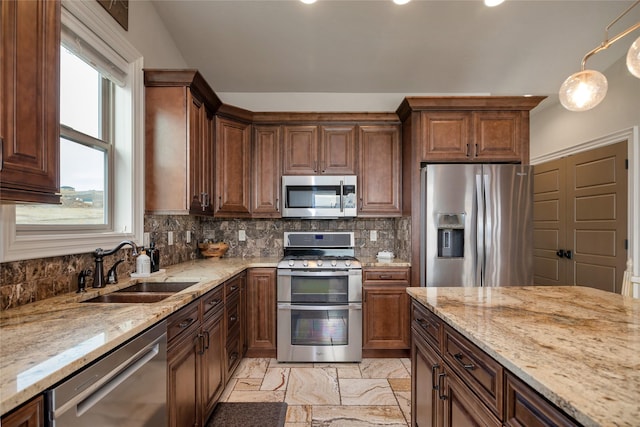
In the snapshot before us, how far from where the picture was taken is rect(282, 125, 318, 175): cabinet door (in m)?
3.27

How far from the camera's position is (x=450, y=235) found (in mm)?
2842

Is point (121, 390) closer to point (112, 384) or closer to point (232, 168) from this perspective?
point (112, 384)

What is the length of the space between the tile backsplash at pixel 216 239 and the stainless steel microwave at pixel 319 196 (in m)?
0.36

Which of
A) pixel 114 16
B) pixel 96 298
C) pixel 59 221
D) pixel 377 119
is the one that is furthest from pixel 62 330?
pixel 377 119

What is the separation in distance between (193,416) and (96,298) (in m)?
0.83

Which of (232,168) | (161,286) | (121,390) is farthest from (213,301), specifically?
(232,168)

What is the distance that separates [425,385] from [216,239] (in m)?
2.73

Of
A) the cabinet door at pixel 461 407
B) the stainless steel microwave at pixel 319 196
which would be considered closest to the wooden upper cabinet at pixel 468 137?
the stainless steel microwave at pixel 319 196

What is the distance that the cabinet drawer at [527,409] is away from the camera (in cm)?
69

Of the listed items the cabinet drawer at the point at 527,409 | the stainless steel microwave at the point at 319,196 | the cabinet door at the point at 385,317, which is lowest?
the cabinet door at the point at 385,317

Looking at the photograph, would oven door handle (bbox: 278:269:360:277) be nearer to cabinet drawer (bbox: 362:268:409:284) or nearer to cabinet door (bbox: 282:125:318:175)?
cabinet drawer (bbox: 362:268:409:284)

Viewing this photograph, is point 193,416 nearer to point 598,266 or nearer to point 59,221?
point 59,221

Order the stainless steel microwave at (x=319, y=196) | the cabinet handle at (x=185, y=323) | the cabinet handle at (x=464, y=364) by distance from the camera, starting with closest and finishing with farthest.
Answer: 1. the cabinet handle at (x=464, y=364)
2. the cabinet handle at (x=185, y=323)
3. the stainless steel microwave at (x=319, y=196)

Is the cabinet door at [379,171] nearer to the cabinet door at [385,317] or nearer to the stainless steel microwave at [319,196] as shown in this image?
the stainless steel microwave at [319,196]
